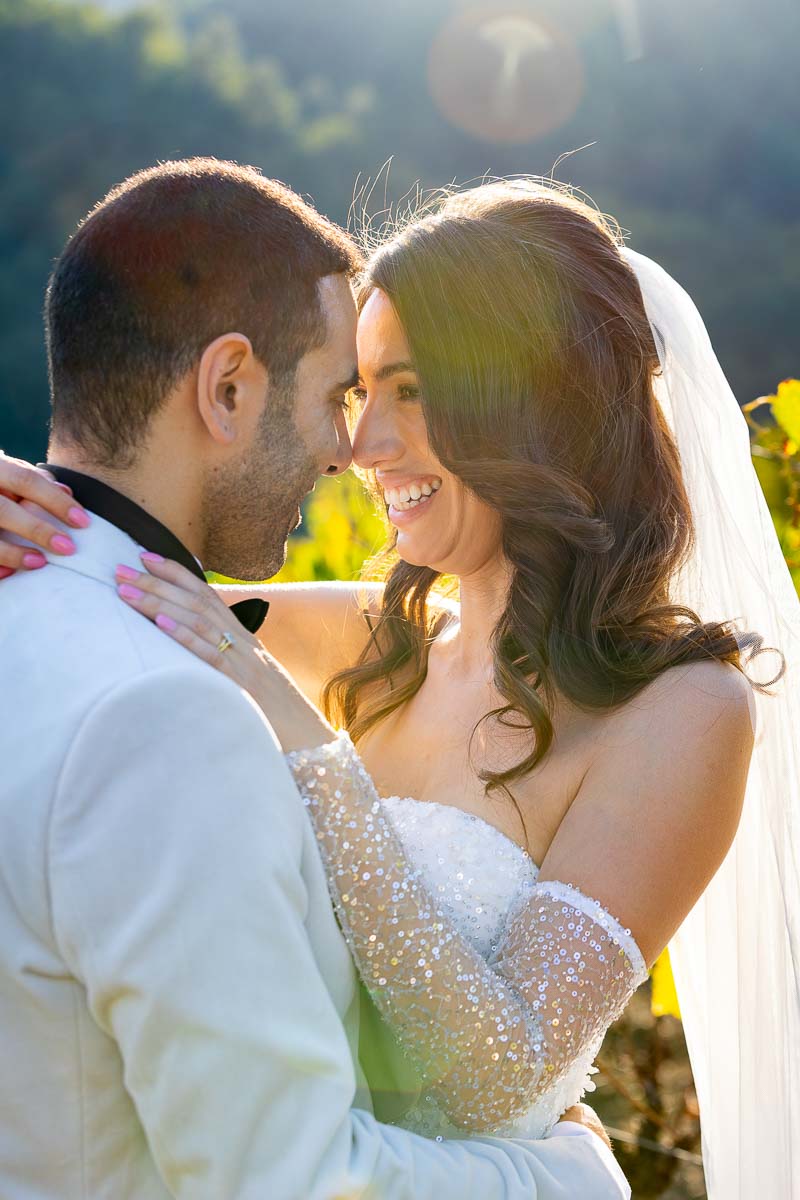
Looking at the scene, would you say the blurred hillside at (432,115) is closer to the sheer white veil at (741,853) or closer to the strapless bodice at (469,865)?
the sheer white veil at (741,853)

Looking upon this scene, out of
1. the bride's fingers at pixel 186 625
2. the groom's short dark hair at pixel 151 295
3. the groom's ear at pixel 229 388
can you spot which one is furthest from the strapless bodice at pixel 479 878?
the groom's short dark hair at pixel 151 295

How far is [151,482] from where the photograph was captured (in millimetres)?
1955

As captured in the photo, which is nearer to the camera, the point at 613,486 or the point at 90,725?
the point at 90,725

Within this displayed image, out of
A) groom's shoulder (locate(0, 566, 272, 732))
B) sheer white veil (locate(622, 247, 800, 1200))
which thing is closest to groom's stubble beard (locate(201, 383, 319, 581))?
groom's shoulder (locate(0, 566, 272, 732))

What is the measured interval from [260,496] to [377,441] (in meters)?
0.97

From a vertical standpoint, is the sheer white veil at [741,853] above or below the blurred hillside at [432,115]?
below

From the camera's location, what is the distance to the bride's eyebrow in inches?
118

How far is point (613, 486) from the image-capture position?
3.04 m

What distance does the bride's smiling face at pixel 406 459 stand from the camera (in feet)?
9.94

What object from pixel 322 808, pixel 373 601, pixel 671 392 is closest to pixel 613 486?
pixel 671 392

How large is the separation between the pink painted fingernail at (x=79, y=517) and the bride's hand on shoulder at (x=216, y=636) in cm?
10

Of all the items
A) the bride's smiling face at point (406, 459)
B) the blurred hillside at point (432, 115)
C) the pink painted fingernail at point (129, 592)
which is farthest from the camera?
the blurred hillside at point (432, 115)

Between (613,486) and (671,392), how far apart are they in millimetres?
274

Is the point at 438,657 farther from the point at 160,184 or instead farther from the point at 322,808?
the point at 160,184
